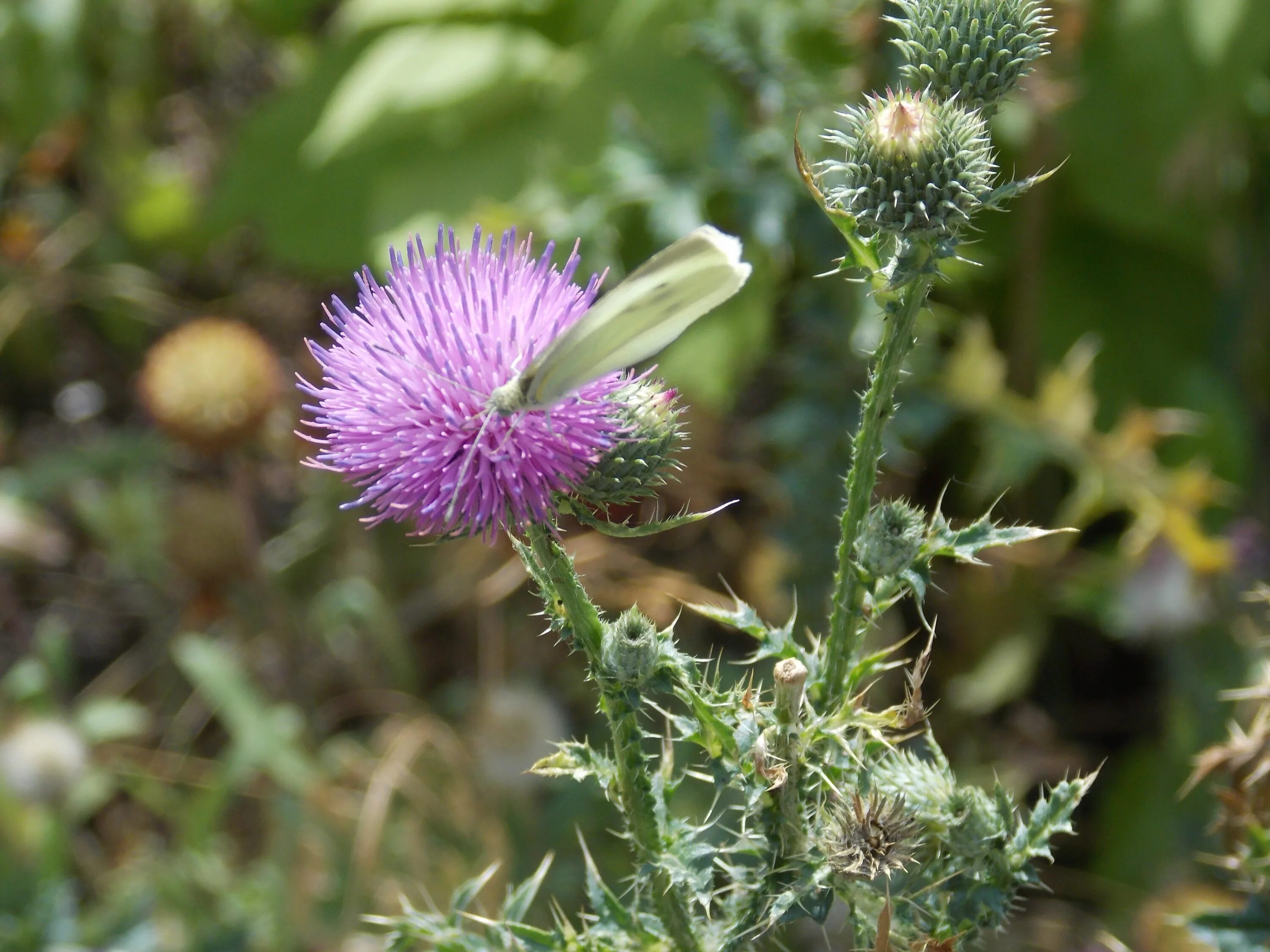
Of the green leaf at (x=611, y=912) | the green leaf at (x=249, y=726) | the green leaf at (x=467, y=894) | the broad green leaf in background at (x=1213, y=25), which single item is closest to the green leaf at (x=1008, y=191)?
the green leaf at (x=611, y=912)

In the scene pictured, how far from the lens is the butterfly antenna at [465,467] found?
1.70 metres

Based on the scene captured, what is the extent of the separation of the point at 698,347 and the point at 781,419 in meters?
0.66

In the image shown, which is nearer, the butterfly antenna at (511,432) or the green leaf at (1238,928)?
the butterfly antenna at (511,432)

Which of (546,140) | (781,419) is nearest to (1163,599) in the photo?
(781,419)

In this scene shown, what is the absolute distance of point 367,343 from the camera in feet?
6.12

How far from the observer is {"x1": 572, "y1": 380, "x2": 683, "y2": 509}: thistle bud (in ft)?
5.91

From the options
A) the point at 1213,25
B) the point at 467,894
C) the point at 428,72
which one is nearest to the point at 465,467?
the point at 467,894

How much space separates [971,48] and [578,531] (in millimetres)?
3058

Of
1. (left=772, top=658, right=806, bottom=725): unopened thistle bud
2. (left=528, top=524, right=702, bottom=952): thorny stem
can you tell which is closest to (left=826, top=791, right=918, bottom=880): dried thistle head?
(left=772, top=658, right=806, bottom=725): unopened thistle bud

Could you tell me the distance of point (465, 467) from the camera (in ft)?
5.62

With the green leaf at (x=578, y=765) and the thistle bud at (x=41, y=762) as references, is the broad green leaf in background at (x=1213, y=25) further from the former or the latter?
the thistle bud at (x=41, y=762)

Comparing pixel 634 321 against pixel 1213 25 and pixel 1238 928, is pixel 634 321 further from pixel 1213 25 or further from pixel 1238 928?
pixel 1213 25

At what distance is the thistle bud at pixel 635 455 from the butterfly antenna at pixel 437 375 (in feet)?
0.69

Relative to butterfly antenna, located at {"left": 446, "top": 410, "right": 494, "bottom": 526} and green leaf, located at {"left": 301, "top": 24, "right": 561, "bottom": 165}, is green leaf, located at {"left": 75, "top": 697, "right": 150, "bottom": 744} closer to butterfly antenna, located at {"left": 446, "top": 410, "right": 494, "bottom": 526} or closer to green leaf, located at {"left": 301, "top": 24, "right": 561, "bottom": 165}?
green leaf, located at {"left": 301, "top": 24, "right": 561, "bottom": 165}
